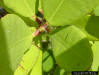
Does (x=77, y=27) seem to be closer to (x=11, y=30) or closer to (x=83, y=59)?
(x=83, y=59)

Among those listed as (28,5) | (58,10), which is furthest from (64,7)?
(28,5)

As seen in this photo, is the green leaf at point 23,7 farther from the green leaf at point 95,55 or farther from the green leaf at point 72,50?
the green leaf at point 95,55

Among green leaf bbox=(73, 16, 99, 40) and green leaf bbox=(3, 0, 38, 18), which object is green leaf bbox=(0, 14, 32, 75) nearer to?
green leaf bbox=(3, 0, 38, 18)

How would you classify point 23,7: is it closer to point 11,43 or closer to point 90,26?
point 11,43

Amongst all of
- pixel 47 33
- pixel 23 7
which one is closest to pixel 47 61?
pixel 47 33

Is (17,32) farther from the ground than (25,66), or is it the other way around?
(17,32)

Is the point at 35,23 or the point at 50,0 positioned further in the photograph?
the point at 35,23

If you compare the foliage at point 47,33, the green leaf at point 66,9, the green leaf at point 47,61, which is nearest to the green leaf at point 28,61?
the foliage at point 47,33
